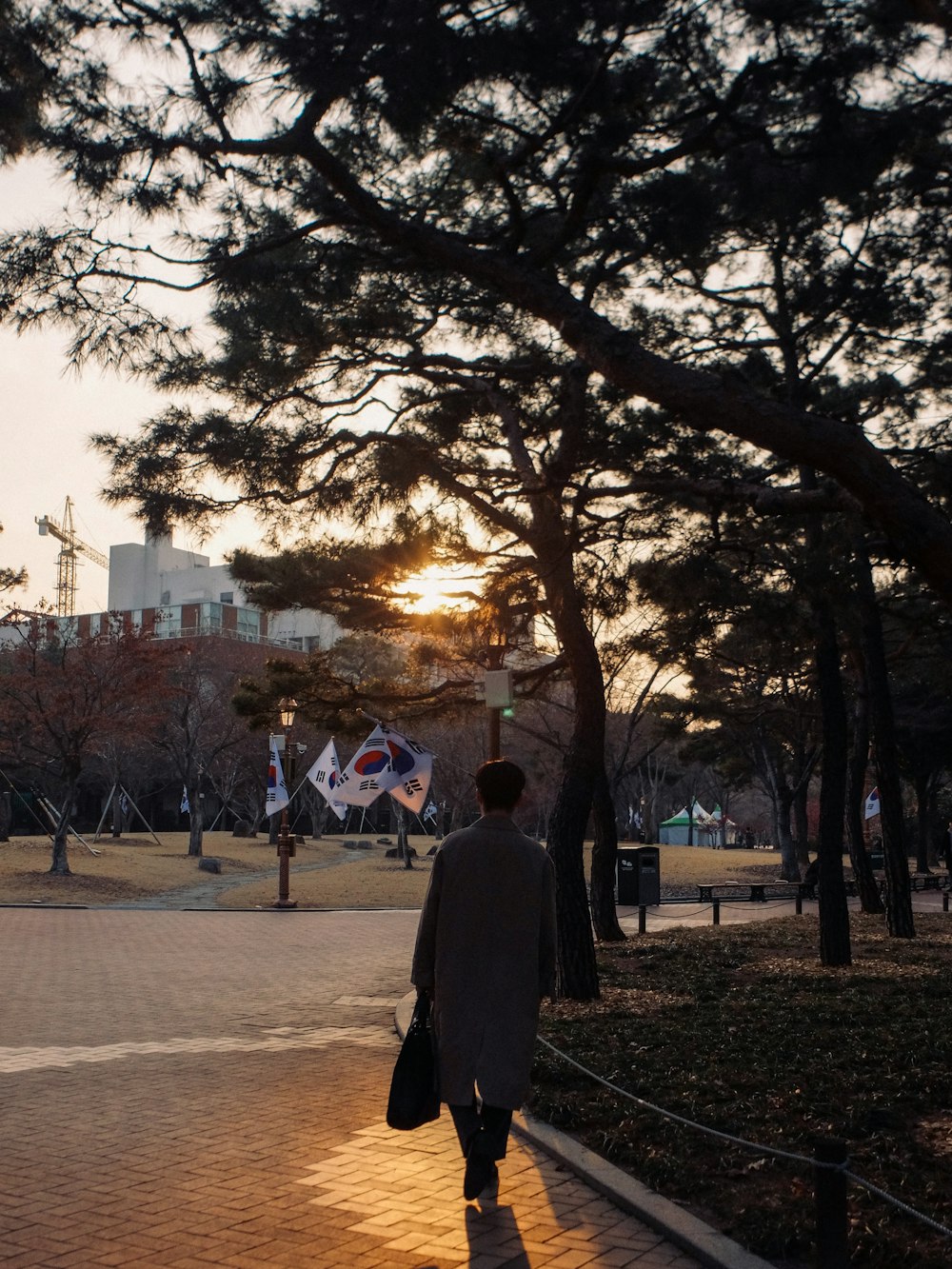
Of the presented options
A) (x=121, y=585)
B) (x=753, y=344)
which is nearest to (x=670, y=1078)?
(x=753, y=344)

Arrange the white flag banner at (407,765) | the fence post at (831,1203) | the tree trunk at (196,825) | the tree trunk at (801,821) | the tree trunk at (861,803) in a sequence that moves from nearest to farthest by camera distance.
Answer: the fence post at (831,1203) < the white flag banner at (407,765) < the tree trunk at (861,803) < the tree trunk at (801,821) < the tree trunk at (196,825)

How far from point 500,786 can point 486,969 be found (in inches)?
31.1

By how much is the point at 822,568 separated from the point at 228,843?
45660 mm

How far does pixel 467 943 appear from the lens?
5391mm

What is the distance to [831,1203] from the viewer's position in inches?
160

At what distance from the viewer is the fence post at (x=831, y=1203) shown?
4016 mm

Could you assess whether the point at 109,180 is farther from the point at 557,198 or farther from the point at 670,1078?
the point at 670,1078

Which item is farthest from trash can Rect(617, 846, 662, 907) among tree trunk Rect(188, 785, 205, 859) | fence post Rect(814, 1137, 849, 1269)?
tree trunk Rect(188, 785, 205, 859)

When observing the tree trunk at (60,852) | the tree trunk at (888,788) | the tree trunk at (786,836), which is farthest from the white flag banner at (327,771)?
the tree trunk at (786,836)

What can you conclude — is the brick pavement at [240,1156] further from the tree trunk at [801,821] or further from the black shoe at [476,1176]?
the tree trunk at [801,821]

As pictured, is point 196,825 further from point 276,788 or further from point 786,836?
point 786,836

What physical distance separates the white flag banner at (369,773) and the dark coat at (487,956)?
36.7 ft

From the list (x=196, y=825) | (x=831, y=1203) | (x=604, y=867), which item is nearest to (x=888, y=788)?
(x=604, y=867)

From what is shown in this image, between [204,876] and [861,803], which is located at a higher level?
[861,803]
